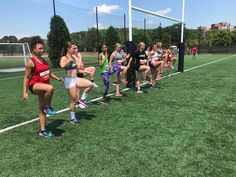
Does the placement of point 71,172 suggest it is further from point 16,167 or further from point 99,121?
point 99,121

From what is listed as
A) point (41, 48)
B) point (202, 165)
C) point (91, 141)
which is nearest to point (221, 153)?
point (202, 165)

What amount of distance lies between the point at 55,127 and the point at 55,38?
18651mm

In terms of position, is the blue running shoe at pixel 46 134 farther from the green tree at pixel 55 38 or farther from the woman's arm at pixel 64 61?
the green tree at pixel 55 38

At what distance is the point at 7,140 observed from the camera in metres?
5.30

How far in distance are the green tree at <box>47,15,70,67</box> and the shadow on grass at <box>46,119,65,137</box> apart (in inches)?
706

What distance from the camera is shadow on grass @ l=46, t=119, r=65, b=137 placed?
5.63 metres

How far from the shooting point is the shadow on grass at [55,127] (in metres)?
5.63

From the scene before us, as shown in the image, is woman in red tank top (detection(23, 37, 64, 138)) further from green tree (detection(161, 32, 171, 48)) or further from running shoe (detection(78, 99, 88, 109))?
green tree (detection(161, 32, 171, 48))

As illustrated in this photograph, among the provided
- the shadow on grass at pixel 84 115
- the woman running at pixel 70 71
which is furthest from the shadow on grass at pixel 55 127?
the shadow on grass at pixel 84 115

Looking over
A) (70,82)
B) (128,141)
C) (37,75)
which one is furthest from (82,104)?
(128,141)

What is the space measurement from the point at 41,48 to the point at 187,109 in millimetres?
4107

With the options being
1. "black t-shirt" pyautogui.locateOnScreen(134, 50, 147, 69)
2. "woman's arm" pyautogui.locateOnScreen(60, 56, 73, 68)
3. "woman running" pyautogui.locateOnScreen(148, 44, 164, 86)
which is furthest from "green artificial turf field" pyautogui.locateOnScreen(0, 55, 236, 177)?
"woman running" pyautogui.locateOnScreen(148, 44, 164, 86)

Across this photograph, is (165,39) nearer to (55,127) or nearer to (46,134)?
(55,127)

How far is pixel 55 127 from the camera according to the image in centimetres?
604
